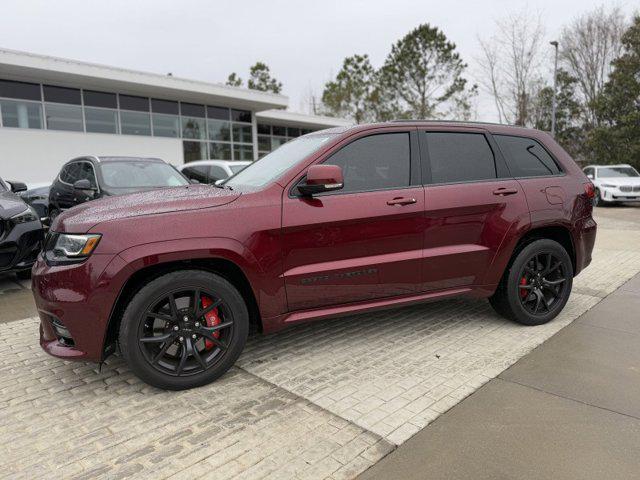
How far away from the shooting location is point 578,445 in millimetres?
2500

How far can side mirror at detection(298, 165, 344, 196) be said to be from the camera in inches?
124

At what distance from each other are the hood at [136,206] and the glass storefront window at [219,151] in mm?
19796

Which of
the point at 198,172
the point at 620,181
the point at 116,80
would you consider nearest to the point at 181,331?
the point at 198,172

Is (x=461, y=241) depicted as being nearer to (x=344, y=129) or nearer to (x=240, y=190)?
(x=344, y=129)

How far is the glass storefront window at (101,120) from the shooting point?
1812cm

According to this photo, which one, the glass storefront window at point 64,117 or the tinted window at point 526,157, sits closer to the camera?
the tinted window at point 526,157

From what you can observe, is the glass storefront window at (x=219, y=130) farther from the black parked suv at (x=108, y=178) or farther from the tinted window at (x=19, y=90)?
the black parked suv at (x=108, y=178)

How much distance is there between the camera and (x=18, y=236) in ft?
17.9

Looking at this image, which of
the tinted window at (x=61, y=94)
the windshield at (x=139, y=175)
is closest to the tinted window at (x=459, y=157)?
the windshield at (x=139, y=175)

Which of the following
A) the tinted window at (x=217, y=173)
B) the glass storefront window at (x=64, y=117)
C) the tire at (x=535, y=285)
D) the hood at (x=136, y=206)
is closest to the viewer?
the hood at (x=136, y=206)

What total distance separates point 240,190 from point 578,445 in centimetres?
259

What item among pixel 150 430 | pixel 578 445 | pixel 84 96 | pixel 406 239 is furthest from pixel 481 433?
pixel 84 96

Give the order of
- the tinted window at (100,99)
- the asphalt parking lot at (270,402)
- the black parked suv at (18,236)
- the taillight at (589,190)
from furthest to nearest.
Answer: the tinted window at (100,99) → the black parked suv at (18,236) → the taillight at (589,190) → the asphalt parking lot at (270,402)

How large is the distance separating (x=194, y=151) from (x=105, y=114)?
4217mm
